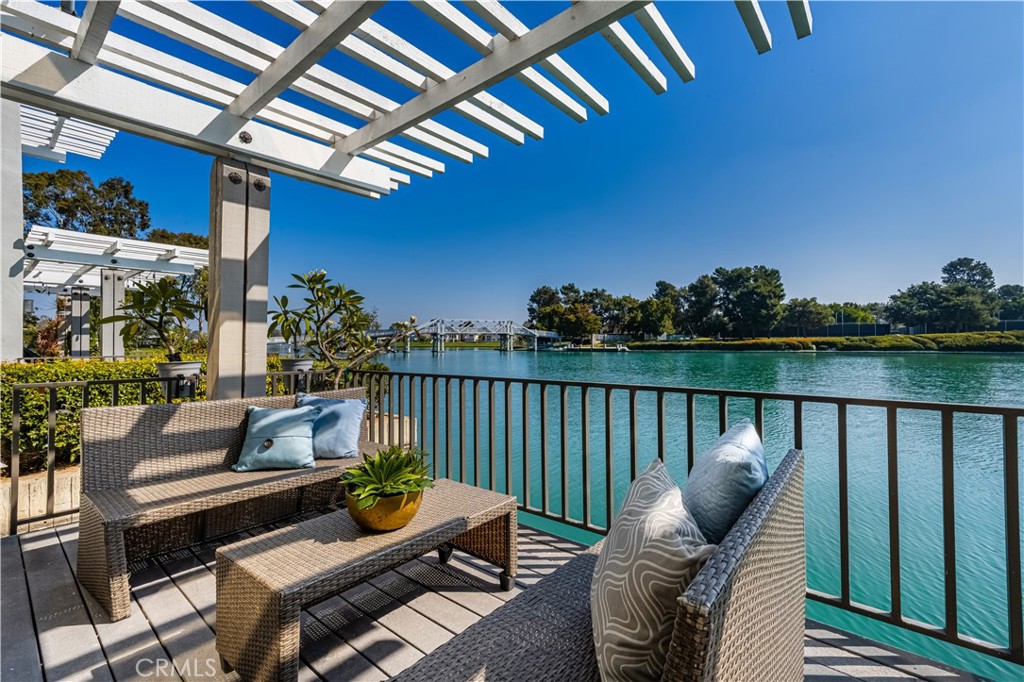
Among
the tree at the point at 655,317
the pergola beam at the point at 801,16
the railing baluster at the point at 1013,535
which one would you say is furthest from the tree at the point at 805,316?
the railing baluster at the point at 1013,535

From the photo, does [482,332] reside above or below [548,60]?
below

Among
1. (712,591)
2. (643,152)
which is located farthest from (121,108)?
(643,152)

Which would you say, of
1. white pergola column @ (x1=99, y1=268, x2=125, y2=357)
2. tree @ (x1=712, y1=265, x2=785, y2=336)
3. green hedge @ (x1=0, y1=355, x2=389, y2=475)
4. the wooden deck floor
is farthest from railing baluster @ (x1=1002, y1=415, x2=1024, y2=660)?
tree @ (x1=712, y1=265, x2=785, y2=336)

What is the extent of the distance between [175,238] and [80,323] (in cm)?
1493

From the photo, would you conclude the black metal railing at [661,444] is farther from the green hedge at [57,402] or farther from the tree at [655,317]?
the tree at [655,317]

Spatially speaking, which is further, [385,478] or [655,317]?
[655,317]

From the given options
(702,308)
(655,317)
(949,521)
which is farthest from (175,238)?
(949,521)

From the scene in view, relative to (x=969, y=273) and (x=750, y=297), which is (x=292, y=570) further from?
(x=750, y=297)

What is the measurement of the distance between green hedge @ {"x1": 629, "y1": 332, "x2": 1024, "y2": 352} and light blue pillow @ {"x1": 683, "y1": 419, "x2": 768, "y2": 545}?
1409 centimetres

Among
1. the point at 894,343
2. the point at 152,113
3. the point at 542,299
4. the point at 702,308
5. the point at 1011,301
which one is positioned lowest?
the point at 894,343

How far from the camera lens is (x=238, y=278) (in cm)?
315

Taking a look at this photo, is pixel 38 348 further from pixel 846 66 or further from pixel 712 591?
pixel 846 66

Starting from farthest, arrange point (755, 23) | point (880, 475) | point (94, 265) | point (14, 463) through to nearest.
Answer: point (94, 265) → point (880, 475) → point (14, 463) → point (755, 23)

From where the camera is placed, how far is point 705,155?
21.1 meters
